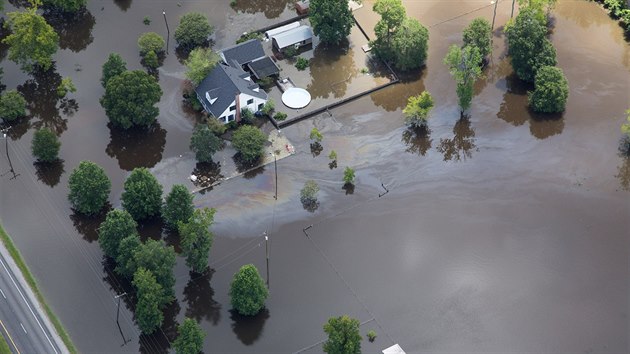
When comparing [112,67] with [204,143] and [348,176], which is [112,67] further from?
[348,176]

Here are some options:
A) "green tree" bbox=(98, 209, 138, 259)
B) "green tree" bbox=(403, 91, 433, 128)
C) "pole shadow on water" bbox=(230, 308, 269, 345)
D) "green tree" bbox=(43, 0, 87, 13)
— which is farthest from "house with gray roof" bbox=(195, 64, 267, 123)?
"pole shadow on water" bbox=(230, 308, 269, 345)

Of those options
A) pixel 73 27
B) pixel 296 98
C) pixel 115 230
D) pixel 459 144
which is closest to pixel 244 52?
pixel 296 98

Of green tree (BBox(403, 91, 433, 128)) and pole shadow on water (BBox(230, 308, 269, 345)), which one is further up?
green tree (BBox(403, 91, 433, 128))

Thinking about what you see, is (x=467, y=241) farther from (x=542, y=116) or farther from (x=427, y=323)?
(x=542, y=116)

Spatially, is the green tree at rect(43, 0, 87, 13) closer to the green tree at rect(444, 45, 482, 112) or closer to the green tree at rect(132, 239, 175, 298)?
the green tree at rect(132, 239, 175, 298)

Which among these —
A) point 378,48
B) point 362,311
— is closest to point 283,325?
point 362,311

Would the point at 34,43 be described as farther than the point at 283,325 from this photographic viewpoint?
Yes
